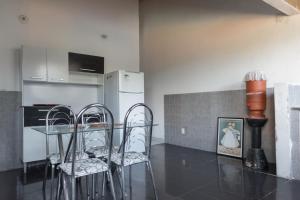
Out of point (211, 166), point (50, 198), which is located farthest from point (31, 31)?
point (211, 166)

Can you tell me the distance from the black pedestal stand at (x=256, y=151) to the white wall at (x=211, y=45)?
0.67 meters

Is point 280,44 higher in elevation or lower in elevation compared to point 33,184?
higher

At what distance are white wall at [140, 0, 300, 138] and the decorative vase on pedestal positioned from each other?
334 mm

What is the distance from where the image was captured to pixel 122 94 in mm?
4203

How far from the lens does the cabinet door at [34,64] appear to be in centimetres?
344

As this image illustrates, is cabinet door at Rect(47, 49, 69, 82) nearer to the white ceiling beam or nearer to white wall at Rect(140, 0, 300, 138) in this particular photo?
white wall at Rect(140, 0, 300, 138)

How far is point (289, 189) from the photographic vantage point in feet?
7.98

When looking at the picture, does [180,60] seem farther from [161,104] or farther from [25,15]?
[25,15]

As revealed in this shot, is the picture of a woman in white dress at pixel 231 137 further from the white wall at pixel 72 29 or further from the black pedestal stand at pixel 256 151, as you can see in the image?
the white wall at pixel 72 29

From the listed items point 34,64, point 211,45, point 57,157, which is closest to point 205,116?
point 211,45

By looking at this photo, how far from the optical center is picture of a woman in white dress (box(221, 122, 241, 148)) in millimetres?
3771

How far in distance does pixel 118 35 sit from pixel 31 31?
1879 mm

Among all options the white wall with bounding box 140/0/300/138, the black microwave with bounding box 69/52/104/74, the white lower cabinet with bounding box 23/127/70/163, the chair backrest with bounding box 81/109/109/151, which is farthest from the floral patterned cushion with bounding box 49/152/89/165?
the white wall with bounding box 140/0/300/138

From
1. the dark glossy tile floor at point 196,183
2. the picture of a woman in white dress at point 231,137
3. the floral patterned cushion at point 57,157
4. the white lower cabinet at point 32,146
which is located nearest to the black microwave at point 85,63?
the white lower cabinet at point 32,146
